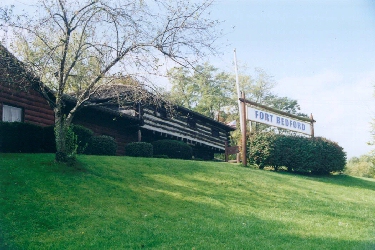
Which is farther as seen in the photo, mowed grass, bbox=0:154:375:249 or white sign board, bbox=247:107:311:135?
white sign board, bbox=247:107:311:135

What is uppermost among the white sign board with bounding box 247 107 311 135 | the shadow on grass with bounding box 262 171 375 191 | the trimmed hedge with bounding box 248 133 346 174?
the white sign board with bounding box 247 107 311 135

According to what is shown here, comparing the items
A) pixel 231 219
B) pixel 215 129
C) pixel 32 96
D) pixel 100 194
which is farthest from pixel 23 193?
pixel 215 129

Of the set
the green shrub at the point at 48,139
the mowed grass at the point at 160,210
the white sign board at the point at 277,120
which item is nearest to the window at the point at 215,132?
the white sign board at the point at 277,120

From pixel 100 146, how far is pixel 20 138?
426cm

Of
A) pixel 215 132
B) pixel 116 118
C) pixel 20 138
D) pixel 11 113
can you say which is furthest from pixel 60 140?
pixel 215 132

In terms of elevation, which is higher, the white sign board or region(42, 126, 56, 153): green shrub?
the white sign board

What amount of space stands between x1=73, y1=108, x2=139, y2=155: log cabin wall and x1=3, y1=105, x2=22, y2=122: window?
3294mm

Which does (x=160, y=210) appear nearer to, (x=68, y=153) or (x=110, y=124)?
(x=68, y=153)

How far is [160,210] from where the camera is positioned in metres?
10.6

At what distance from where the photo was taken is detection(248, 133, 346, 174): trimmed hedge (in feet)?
75.3

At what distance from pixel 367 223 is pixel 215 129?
998 inches

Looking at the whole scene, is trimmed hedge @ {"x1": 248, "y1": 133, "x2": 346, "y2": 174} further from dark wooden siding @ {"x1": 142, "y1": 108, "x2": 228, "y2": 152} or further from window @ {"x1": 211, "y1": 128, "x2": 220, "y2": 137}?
window @ {"x1": 211, "y1": 128, "x2": 220, "y2": 137}

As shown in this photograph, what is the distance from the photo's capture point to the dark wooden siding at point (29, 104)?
57.2ft

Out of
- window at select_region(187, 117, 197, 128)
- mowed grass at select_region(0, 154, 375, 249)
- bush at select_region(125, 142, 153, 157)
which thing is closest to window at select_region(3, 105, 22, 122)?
mowed grass at select_region(0, 154, 375, 249)
